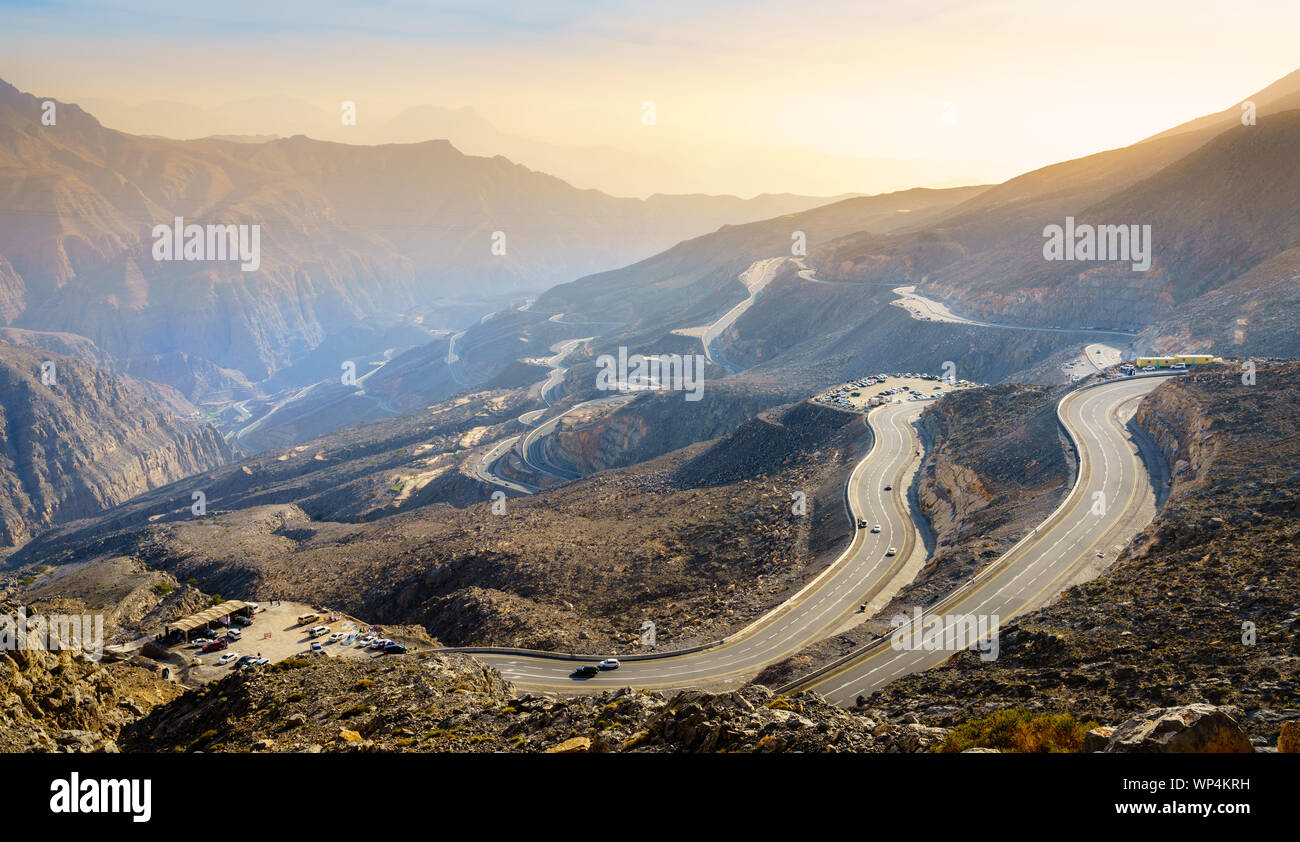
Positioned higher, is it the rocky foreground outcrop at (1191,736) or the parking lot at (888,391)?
the parking lot at (888,391)

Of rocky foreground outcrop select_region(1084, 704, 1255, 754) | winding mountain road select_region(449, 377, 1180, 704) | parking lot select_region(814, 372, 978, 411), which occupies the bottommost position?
winding mountain road select_region(449, 377, 1180, 704)

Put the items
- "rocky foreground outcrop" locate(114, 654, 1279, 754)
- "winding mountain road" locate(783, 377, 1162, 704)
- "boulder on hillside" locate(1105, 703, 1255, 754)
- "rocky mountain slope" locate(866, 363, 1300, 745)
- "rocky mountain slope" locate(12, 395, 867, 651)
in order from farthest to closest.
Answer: "rocky mountain slope" locate(12, 395, 867, 651), "winding mountain road" locate(783, 377, 1162, 704), "rocky mountain slope" locate(866, 363, 1300, 745), "rocky foreground outcrop" locate(114, 654, 1279, 754), "boulder on hillside" locate(1105, 703, 1255, 754)

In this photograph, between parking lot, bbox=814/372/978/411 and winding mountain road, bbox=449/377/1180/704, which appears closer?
winding mountain road, bbox=449/377/1180/704

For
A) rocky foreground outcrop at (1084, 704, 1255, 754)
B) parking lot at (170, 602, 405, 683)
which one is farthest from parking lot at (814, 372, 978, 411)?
rocky foreground outcrop at (1084, 704, 1255, 754)

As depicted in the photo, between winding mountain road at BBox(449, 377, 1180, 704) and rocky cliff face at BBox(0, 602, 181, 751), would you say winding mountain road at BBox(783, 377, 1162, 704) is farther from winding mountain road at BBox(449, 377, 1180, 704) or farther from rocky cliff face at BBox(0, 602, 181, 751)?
rocky cliff face at BBox(0, 602, 181, 751)

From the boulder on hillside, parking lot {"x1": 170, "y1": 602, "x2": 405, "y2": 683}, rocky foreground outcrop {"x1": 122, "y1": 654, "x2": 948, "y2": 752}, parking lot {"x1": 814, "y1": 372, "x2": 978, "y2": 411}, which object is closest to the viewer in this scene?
the boulder on hillside

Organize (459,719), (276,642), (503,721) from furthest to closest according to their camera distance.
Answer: (276,642), (459,719), (503,721)

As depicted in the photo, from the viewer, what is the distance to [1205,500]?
3931 cm

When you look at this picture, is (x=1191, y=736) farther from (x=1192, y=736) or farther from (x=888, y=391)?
(x=888, y=391)

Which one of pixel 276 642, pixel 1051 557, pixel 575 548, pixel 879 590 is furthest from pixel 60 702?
pixel 1051 557

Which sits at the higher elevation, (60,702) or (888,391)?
(888,391)

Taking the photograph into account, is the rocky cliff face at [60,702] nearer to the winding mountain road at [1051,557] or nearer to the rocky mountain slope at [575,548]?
the rocky mountain slope at [575,548]

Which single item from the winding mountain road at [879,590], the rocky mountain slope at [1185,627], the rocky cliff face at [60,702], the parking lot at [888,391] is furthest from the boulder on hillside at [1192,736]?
the parking lot at [888,391]
